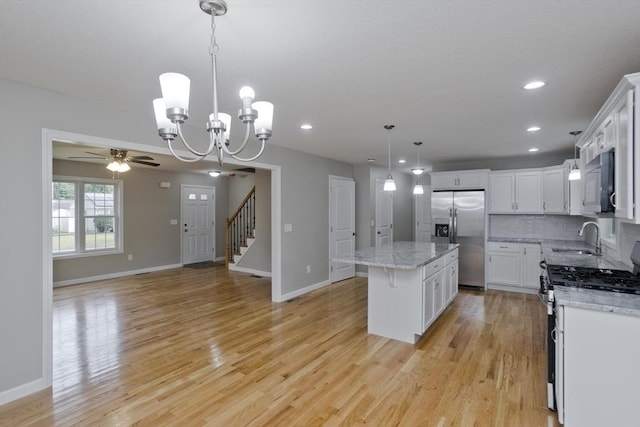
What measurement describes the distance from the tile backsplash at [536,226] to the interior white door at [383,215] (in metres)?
2.11

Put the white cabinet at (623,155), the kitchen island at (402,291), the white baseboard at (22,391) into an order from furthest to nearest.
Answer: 1. the kitchen island at (402,291)
2. the white baseboard at (22,391)
3. the white cabinet at (623,155)

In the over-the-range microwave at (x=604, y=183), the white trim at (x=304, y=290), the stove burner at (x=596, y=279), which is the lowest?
the white trim at (x=304, y=290)

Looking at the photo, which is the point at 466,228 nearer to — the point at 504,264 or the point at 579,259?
the point at 504,264

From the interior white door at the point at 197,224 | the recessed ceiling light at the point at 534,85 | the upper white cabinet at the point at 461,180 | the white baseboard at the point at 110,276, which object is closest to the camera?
the recessed ceiling light at the point at 534,85

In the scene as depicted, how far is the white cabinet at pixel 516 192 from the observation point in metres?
5.73

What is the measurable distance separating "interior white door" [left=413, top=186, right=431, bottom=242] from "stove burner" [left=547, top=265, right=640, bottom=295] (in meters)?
5.76

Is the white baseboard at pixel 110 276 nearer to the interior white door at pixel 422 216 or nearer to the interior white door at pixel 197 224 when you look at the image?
the interior white door at pixel 197 224

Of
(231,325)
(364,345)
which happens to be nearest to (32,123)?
(231,325)

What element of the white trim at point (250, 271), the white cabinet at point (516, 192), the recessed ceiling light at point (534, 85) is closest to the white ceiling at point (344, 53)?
the recessed ceiling light at point (534, 85)

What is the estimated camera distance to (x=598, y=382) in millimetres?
1925

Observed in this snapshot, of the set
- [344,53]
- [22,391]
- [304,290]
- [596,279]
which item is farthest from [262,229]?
[596,279]

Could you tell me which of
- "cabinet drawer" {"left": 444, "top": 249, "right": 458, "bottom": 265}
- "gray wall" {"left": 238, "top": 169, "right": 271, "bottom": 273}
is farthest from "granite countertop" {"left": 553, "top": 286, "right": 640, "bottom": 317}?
"gray wall" {"left": 238, "top": 169, "right": 271, "bottom": 273}

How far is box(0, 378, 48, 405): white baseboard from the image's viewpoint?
2.49 metres

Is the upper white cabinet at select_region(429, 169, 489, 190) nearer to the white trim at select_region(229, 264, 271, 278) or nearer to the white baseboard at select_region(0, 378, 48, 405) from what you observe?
the white trim at select_region(229, 264, 271, 278)
